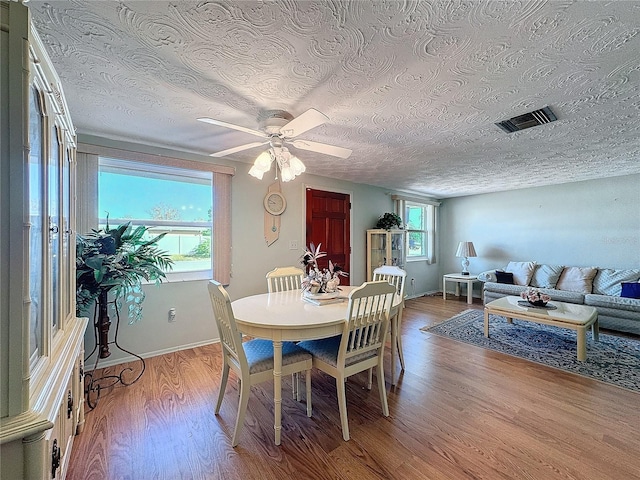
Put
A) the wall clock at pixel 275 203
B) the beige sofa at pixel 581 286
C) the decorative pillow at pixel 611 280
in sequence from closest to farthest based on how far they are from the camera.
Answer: the beige sofa at pixel 581 286
the wall clock at pixel 275 203
the decorative pillow at pixel 611 280

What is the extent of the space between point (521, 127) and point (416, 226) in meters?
3.91

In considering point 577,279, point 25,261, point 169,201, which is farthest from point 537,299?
point 169,201

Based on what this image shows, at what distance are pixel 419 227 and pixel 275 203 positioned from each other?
3.87 metres

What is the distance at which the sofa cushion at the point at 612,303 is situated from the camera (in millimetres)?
3473

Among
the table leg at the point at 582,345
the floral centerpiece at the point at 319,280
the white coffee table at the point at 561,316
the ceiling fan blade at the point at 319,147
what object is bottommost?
the table leg at the point at 582,345

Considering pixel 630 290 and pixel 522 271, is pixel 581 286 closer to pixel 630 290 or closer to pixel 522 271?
pixel 630 290

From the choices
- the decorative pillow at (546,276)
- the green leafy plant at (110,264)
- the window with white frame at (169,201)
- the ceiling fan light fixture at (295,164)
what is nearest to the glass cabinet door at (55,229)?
the green leafy plant at (110,264)

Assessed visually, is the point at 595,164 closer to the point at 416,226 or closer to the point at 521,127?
the point at 521,127

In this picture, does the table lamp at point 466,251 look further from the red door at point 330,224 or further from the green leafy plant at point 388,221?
the red door at point 330,224

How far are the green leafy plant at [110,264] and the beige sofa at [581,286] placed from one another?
5205mm

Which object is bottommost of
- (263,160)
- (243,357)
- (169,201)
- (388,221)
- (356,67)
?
(243,357)

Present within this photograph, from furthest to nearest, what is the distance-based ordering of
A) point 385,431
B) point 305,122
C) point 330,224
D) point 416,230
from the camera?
point 416,230 → point 330,224 → point 385,431 → point 305,122

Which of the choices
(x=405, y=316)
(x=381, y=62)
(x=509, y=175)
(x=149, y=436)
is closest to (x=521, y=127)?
(x=381, y=62)

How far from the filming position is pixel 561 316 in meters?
2.98
